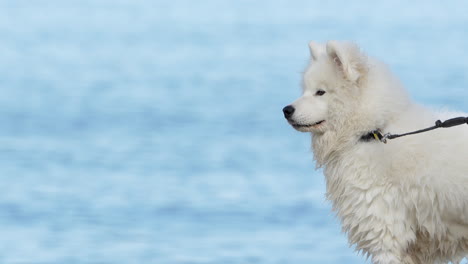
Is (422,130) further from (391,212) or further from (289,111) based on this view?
(289,111)

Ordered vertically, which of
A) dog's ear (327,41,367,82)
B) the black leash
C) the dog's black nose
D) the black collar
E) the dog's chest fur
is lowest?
the dog's chest fur

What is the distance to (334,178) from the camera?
20.4 feet

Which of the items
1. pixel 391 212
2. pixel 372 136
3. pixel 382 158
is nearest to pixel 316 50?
pixel 372 136

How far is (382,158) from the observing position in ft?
19.3

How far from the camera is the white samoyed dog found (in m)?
5.75

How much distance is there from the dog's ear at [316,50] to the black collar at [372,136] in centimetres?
78

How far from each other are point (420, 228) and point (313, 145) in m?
1.06

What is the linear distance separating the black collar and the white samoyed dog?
0.03 ft

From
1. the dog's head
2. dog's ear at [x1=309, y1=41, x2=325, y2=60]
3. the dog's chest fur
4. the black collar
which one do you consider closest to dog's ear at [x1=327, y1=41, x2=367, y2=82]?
the dog's head

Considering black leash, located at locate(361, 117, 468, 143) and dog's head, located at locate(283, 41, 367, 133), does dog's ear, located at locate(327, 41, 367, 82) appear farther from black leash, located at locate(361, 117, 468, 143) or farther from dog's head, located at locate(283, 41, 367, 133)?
black leash, located at locate(361, 117, 468, 143)

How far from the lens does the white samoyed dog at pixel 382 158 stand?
5746 millimetres

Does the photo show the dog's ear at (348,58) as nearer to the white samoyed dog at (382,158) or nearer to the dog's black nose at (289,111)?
the white samoyed dog at (382,158)

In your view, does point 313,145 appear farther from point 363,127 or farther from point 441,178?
point 441,178

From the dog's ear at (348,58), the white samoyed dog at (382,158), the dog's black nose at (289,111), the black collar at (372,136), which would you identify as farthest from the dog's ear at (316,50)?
the black collar at (372,136)
